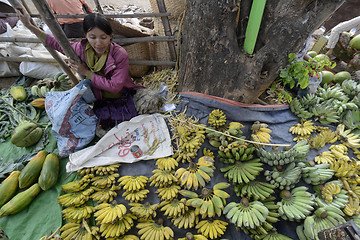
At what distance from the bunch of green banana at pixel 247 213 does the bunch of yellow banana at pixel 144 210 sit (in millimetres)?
731

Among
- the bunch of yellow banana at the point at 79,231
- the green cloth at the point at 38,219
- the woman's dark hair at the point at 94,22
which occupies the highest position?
the woman's dark hair at the point at 94,22

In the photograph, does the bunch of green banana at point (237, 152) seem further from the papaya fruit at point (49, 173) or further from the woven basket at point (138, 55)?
the woven basket at point (138, 55)

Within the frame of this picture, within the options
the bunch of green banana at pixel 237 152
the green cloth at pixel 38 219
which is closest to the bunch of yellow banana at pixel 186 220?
the bunch of green banana at pixel 237 152

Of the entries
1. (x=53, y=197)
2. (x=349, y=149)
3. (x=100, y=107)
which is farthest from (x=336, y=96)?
(x=53, y=197)

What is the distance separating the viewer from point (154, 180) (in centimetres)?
198

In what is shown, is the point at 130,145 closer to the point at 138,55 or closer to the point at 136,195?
the point at 136,195

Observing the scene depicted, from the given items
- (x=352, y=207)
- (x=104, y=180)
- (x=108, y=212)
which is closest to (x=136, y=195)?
(x=108, y=212)

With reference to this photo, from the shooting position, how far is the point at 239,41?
91.0 inches

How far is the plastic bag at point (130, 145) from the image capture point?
2.18 metres

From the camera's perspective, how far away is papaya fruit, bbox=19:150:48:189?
6.72ft

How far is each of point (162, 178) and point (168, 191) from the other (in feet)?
0.50

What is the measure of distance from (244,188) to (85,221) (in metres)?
1.69

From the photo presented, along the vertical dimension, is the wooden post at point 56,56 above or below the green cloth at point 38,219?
above

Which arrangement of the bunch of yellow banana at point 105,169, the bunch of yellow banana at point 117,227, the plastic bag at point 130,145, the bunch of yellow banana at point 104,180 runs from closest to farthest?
the bunch of yellow banana at point 117,227, the bunch of yellow banana at point 104,180, the bunch of yellow banana at point 105,169, the plastic bag at point 130,145
